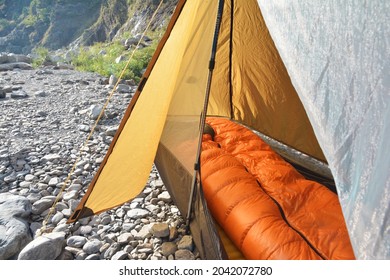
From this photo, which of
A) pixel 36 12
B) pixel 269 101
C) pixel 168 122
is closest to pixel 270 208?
pixel 168 122

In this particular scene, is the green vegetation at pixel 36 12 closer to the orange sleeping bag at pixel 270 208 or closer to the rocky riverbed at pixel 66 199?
the rocky riverbed at pixel 66 199

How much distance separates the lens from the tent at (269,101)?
4.73 feet

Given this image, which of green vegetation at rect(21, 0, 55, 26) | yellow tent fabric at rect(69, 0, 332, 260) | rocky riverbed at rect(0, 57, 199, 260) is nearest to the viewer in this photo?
yellow tent fabric at rect(69, 0, 332, 260)

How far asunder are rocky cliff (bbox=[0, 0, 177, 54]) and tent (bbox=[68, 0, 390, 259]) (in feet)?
131

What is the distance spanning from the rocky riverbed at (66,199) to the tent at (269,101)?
31 centimetres

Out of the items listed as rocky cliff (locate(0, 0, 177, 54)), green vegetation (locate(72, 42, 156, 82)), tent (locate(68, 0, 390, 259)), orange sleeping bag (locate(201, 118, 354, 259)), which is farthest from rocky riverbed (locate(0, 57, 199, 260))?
rocky cliff (locate(0, 0, 177, 54))

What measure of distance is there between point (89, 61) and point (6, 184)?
9583 mm

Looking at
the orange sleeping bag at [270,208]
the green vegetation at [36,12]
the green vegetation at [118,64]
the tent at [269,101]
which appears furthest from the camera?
the green vegetation at [36,12]

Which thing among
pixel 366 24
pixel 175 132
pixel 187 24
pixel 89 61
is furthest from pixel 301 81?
pixel 89 61

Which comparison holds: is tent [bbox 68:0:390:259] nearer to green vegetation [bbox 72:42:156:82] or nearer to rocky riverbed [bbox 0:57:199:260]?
rocky riverbed [bbox 0:57:199:260]

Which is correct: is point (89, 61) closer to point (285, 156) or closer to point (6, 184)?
point (6, 184)

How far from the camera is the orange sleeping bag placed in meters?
2.21

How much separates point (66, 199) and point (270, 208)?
2365mm

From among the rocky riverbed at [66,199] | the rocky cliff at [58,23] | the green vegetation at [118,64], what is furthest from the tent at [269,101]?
the rocky cliff at [58,23]
